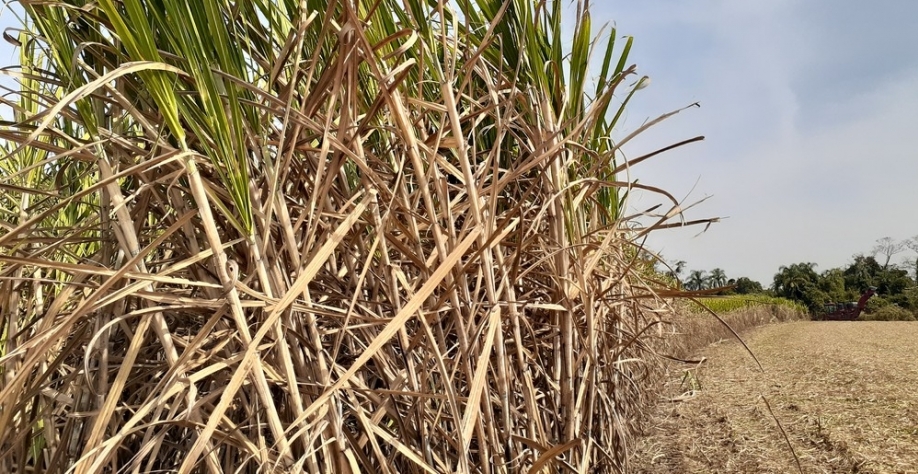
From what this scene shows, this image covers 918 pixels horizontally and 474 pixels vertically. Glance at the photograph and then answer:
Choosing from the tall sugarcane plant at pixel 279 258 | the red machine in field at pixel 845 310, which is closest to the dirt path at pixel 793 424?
the tall sugarcane plant at pixel 279 258

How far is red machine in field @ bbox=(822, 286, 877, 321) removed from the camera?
1035 inches

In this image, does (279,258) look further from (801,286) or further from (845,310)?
(801,286)

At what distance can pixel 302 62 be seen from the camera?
2.65 ft

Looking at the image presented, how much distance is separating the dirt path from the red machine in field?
83.0ft

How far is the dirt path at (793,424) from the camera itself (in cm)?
236

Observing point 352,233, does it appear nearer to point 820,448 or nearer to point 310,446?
point 310,446

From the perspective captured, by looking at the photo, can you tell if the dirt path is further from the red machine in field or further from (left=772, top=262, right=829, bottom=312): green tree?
(left=772, top=262, right=829, bottom=312): green tree

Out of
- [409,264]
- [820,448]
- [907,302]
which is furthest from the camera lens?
[907,302]

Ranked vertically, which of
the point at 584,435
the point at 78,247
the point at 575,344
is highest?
the point at 78,247

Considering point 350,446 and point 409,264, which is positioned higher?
point 409,264

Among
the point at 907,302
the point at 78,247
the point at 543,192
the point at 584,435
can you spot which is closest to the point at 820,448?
the point at 584,435

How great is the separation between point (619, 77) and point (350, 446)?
783 mm

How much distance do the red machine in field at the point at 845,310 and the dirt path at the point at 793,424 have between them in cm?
2529

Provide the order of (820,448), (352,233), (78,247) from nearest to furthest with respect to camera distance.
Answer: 1. (352,233)
2. (78,247)
3. (820,448)
